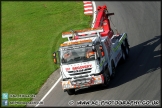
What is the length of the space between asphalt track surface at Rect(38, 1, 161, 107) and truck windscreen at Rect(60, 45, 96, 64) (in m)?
1.74

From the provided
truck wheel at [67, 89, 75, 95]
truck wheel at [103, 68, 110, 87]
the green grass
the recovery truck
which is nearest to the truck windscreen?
the recovery truck

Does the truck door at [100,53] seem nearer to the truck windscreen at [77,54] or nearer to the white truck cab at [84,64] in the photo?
the white truck cab at [84,64]

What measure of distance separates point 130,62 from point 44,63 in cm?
520

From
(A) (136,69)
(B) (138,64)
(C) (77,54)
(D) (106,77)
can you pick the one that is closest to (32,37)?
(B) (138,64)

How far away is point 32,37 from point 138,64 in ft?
32.9

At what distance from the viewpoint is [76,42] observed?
1925 centimetres

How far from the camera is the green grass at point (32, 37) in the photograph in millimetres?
22812

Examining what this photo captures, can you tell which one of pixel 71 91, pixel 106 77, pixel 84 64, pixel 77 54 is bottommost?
pixel 71 91

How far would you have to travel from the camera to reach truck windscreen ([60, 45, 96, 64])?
742 inches

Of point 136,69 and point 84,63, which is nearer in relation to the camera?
point 84,63

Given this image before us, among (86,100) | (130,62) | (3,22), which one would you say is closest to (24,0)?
(3,22)

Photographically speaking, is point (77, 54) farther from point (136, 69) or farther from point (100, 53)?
point (136, 69)

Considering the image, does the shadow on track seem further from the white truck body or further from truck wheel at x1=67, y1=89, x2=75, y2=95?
the white truck body

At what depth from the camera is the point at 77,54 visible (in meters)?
19.0
